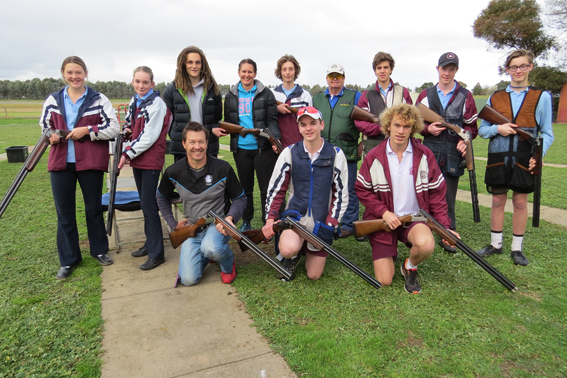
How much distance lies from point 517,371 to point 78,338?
10.6 feet

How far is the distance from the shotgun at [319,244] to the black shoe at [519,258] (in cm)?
182

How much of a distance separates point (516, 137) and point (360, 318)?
2.85 m

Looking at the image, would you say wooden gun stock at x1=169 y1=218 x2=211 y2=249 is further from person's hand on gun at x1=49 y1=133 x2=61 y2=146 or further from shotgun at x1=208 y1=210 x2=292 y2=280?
person's hand on gun at x1=49 y1=133 x2=61 y2=146

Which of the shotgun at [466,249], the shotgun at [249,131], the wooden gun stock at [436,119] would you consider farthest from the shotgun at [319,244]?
the wooden gun stock at [436,119]

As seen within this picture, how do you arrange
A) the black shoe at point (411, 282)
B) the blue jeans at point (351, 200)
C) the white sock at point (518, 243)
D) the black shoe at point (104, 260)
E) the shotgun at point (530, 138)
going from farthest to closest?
the blue jeans at point (351, 200), the white sock at point (518, 243), the black shoe at point (104, 260), the shotgun at point (530, 138), the black shoe at point (411, 282)

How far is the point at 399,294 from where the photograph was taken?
12.4 feet

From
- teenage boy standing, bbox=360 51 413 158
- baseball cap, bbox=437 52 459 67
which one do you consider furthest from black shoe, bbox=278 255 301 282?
baseball cap, bbox=437 52 459 67

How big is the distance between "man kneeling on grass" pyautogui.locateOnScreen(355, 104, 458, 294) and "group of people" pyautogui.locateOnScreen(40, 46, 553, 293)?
1 cm

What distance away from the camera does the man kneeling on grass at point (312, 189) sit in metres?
4.11

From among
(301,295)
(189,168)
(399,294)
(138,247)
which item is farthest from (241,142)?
(399,294)

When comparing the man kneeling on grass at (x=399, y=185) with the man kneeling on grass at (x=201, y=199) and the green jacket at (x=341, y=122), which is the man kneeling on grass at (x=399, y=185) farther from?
the man kneeling on grass at (x=201, y=199)

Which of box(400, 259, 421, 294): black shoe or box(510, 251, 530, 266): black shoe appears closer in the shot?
box(400, 259, 421, 294): black shoe

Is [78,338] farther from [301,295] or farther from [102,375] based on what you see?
[301,295]

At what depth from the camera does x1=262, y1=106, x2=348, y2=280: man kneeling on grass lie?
162 inches
